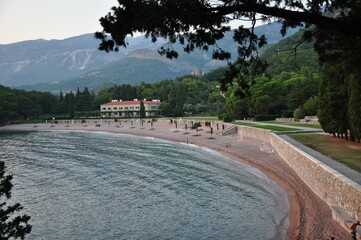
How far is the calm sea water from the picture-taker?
19422mm

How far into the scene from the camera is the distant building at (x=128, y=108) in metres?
123

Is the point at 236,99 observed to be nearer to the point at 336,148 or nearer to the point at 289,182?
the point at 336,148

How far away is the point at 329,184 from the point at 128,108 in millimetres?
110318

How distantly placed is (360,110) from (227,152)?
62.8 ft

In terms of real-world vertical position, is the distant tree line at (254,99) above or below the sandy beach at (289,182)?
above

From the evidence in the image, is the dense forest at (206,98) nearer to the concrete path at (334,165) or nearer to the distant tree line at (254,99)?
the distant tree line at (254,99)

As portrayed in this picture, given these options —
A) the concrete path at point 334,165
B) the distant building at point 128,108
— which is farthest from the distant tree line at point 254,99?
the concrete path at point 334,165

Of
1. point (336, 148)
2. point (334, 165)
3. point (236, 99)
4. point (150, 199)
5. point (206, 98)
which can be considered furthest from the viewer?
point (206, 98)

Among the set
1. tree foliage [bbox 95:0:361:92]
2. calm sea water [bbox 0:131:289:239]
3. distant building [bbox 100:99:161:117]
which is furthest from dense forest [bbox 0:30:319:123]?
tree foliage [bbox 95:0:361:92]

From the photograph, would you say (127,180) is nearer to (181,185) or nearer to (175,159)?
(181,185)

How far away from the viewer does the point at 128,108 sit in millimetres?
127312

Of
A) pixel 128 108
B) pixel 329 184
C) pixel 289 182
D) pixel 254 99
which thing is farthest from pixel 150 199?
pixel 128 108

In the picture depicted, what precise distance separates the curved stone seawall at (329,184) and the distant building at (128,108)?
91.6 m

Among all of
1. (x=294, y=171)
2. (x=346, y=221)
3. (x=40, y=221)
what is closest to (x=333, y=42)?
(x=346, y=221)
